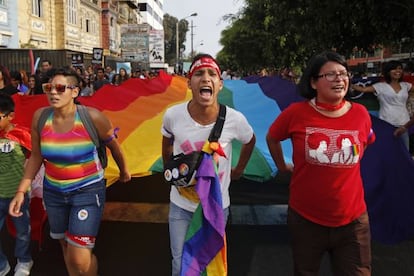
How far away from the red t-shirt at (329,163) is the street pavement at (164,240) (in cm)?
150

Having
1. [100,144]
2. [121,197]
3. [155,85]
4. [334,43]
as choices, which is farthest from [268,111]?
[334,43]

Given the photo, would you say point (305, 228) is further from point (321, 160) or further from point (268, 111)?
point (268, 111)

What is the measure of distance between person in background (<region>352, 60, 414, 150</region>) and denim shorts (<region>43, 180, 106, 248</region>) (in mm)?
4443

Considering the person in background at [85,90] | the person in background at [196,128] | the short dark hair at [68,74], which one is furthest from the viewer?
the person in background at [85,90]

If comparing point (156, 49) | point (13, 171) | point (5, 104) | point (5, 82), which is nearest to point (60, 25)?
point (156, 49)

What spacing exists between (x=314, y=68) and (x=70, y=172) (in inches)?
65.5

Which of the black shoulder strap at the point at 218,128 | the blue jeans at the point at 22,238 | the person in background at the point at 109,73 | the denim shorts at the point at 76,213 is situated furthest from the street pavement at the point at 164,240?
the person in background at the point at 109,73

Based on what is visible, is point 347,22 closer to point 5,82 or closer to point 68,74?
point 5,82

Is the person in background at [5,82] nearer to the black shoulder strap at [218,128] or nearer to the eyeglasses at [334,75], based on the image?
the black shoulder strap at [218,128]

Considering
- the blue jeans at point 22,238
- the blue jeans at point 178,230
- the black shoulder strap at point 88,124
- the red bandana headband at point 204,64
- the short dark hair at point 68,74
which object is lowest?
the blue jeans at point 22,238

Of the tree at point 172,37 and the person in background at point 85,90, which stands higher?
the tree at point 172,37

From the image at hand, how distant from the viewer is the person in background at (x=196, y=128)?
9.04 feet

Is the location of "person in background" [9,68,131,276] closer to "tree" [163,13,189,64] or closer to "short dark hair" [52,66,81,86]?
"short dark hair" [52,66,81,86]

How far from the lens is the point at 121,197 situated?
573cm
